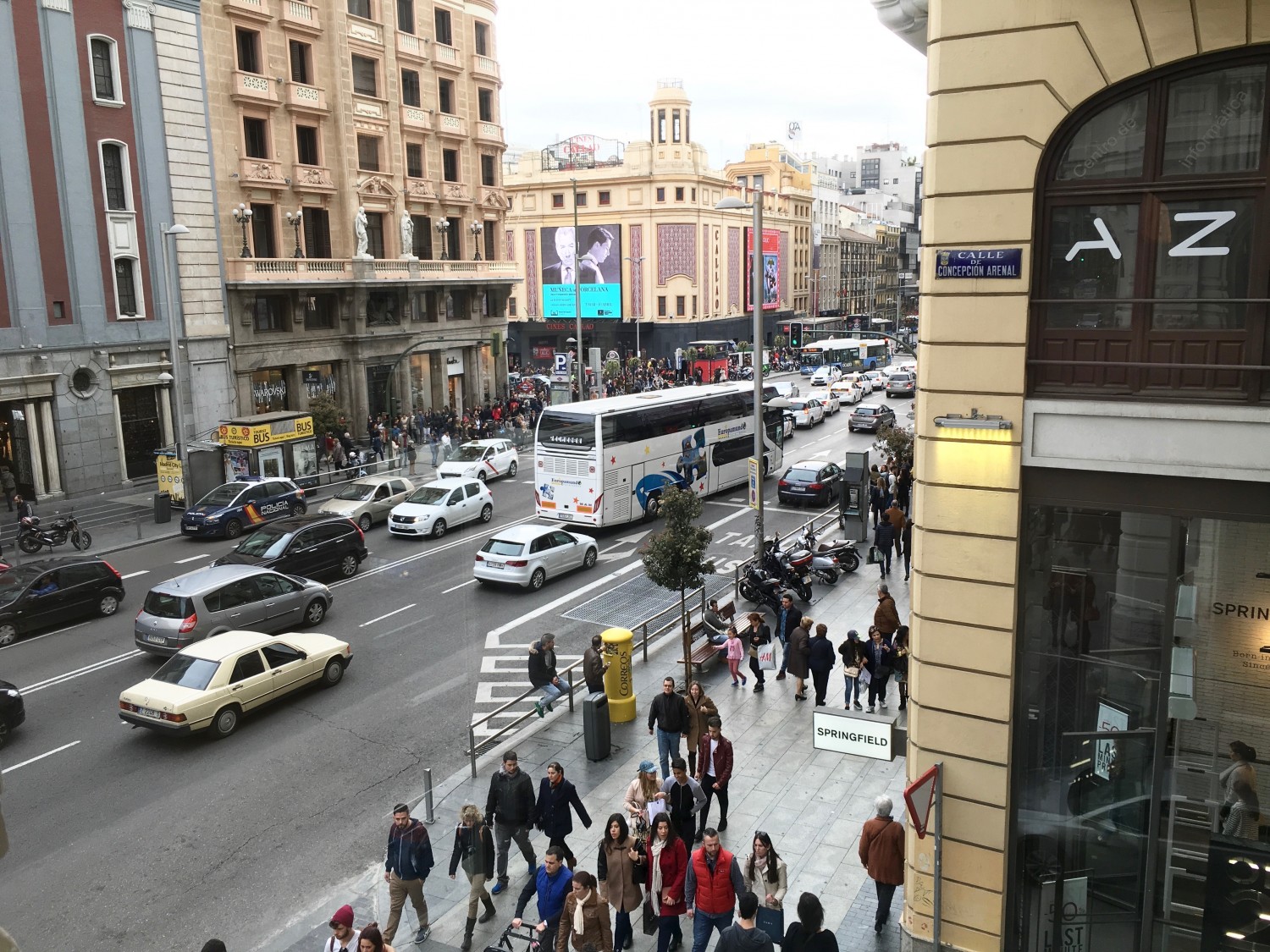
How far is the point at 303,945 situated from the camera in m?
10.6

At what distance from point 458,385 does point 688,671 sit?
4056 centimetres

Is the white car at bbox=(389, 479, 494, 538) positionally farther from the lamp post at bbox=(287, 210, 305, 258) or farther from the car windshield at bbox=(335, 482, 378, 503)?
the lamp post at bbox=(287, 210, 305, 258)

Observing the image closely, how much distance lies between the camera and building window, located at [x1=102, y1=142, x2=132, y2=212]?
35.3 m

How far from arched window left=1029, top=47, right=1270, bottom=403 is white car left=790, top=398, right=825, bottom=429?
4205cm

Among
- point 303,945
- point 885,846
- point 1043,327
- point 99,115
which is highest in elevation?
point 99,115

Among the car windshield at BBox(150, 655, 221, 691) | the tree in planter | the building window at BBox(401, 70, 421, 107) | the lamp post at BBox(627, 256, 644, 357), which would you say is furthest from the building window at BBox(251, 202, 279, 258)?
the lamp post at BBox(627, 256, 644, 357)

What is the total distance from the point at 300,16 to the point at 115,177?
12047 millimetres

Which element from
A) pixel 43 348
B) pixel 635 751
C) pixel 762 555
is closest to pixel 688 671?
pixel 635 751

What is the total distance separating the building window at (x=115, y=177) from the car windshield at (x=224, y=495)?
12.2 metres

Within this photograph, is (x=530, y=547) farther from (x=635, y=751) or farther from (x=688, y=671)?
(x=635, y=751)

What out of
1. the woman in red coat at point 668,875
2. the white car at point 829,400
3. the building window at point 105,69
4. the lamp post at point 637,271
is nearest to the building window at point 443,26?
the building window at point 105,69

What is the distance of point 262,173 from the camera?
1631 inches

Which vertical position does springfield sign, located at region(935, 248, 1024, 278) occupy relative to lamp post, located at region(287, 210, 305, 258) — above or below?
below

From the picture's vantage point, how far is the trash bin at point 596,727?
568 inches
